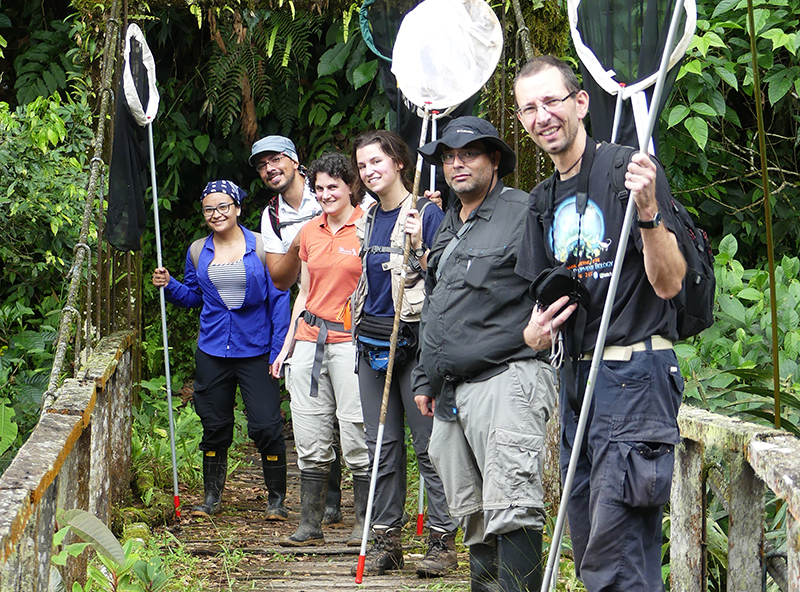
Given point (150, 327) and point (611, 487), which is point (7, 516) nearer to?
point (611, 487)

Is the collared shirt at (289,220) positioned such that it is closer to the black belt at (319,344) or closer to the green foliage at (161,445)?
the black belt at (319,344)

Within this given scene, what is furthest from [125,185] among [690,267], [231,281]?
[690,267]

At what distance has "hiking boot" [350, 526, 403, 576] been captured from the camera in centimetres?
422

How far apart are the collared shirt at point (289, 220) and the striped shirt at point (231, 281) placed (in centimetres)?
22

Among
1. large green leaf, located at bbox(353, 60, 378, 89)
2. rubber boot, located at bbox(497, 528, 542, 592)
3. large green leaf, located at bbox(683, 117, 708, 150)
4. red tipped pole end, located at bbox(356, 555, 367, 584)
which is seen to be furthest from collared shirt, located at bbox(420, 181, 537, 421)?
large green leaf, located at bbox(353, 60, 378, 89)

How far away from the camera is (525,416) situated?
10.6 ft

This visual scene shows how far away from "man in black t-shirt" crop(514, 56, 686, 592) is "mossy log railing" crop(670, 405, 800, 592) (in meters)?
0.27

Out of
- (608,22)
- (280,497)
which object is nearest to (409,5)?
(608,22)

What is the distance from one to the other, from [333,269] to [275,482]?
58.4 inches

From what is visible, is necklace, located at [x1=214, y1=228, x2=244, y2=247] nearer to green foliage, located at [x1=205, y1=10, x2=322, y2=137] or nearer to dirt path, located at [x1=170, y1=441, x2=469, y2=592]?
dirt path, located at [x1=170, y1=441, x2=469, y2=592]

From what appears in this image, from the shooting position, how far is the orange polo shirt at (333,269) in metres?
4.78

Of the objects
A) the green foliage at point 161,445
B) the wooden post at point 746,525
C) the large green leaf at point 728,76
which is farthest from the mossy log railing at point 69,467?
the large green leaf at point 728,76

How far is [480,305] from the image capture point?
10.7 feet

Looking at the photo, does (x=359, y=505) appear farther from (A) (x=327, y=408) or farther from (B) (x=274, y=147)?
(B) (x=274, y=147)
